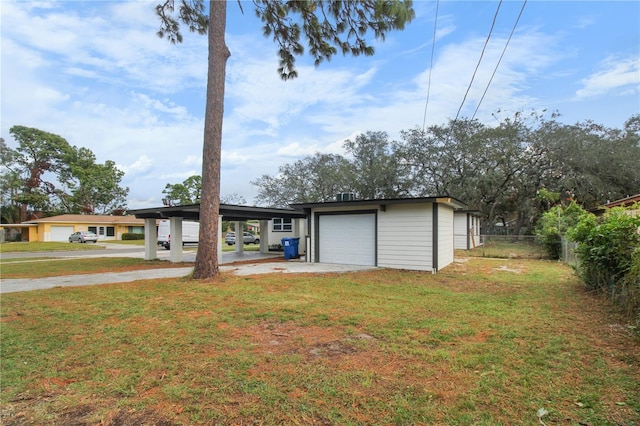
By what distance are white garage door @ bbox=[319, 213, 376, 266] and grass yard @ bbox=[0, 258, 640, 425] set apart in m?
5.33

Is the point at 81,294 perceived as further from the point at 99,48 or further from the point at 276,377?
the point at 99,48

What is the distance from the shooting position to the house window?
2058cm

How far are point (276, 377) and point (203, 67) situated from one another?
10552 millimetres

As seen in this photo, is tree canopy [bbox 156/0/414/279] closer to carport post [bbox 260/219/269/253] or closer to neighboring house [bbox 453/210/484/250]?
carport post [bbox 260/219/269/253]

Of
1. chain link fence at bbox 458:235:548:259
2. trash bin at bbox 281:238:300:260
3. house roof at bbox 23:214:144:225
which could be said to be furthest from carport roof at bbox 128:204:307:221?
house roof at bbox 23:214:144:225

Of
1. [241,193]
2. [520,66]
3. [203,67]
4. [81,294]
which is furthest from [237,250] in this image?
[241,193]

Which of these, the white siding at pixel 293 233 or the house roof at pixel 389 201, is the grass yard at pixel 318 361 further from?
the white siding at pixel 293 233

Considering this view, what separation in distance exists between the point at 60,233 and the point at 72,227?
1140 millimetres

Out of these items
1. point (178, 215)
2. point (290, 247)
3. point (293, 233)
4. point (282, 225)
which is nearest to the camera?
point (178, 215)

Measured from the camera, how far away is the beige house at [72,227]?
31906 mm

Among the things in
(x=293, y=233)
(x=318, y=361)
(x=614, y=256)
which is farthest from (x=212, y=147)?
(x=293, y=233)

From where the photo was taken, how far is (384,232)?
10984 millimetres

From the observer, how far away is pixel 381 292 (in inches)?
267

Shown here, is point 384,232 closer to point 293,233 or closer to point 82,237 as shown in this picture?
point 293,233
